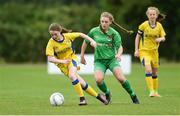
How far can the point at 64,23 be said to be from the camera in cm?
5506

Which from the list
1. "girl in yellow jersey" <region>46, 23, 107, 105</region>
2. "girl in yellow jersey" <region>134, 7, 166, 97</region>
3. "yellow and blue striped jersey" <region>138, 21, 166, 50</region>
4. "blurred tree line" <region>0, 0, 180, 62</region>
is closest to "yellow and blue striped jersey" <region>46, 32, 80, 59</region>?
"girl in yellow jersey" <region>46, 23, 107, 105</region>

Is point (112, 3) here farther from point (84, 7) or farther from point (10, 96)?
point (10, 96)

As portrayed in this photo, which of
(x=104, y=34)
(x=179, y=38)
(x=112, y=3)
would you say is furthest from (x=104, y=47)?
(x=112, y=3)

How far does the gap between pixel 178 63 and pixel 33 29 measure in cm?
1198

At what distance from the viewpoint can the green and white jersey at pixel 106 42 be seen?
15102mm

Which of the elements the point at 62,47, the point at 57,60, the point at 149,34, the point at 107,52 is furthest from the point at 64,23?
the point at 57,60

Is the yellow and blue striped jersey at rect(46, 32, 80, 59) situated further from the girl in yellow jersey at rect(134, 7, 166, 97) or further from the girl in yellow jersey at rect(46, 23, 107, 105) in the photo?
the girl in yellow jersey at rect(134, 7, 166, 97)

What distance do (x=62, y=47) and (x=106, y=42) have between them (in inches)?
38.6

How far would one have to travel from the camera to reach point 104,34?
15102 mm

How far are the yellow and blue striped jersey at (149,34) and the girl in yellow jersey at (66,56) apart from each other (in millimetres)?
3063

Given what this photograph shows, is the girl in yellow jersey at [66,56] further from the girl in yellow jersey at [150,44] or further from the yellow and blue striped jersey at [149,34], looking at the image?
the yellow and blue striped jersey at [149,34]

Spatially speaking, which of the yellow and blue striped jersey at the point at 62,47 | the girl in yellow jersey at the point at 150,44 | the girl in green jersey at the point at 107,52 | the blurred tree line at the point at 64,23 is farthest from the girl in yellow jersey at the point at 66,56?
the blurred tree line at the point at 64,23

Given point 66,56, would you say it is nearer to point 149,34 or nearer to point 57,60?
point 57,60

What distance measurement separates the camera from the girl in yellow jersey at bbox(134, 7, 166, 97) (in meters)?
17.5
